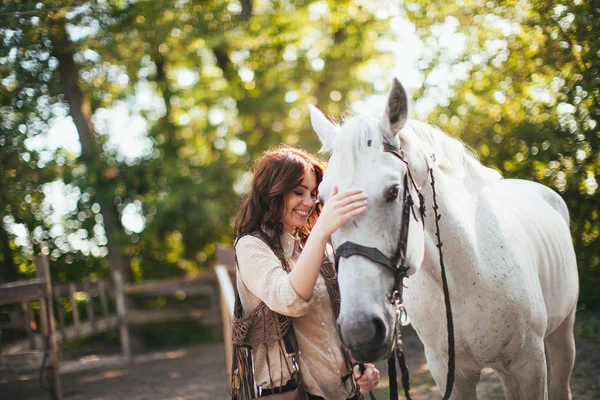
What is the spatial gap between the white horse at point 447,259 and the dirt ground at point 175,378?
2.02 meters

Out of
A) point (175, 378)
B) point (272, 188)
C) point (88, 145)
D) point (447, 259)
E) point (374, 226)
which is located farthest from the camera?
point (88, 145)

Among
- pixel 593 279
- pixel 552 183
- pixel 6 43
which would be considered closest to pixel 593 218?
pixel 552 183

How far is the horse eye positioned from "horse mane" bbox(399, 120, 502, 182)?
13.0 inches

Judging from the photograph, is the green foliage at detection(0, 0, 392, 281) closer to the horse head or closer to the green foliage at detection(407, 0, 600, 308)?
the green foliage at detection(407, 0, 600, 308)

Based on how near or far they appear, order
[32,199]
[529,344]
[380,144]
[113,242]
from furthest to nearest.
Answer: [113,242], [32,199], [529,344], [380,144]

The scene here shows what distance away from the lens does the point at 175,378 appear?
6.99 metres

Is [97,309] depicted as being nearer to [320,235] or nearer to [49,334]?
[49,334]

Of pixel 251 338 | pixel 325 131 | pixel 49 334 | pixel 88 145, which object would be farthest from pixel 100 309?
pixel 325 131

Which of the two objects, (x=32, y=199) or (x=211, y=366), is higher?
(x=32, y=199)

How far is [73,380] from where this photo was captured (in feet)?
24.5

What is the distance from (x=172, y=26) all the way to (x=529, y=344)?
8.19 meters

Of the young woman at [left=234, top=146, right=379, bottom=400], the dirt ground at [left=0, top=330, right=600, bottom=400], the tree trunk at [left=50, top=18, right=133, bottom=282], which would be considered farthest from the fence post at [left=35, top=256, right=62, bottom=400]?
the young woman at [left=234, top=146, right=379, bottom=400]

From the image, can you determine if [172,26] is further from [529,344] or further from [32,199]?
[529,344]

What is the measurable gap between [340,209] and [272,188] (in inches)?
17.6
